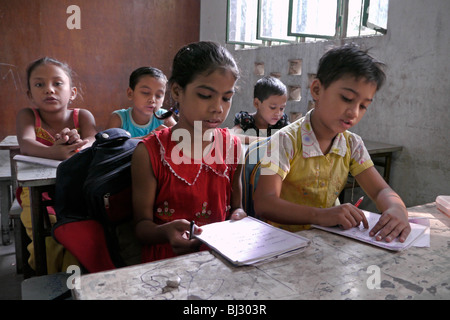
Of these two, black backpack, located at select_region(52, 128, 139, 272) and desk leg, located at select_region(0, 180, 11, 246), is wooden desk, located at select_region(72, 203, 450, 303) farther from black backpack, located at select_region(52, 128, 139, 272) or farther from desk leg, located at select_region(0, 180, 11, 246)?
desk leg, located at select_region(0, 180, 11, 246)

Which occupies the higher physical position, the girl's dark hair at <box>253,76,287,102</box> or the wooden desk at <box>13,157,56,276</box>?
the girl's dark hair at <box>253,76,287,102</box>

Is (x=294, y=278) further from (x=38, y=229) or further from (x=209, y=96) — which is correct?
(x=38, y=229)

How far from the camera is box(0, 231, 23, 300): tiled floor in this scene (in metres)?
2.07

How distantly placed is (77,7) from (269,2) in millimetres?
2665

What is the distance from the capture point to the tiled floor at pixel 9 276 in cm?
207

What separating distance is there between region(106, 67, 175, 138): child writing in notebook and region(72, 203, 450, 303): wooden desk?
181 cm

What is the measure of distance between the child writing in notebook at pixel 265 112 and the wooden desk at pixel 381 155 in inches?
29.1

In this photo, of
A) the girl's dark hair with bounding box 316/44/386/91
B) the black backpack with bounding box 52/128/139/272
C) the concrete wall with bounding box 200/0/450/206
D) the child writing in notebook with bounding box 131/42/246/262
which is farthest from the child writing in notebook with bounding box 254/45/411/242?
the concrete wall with bounding box 200/0/450/206

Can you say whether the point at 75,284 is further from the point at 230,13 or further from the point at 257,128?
the point at 230,13

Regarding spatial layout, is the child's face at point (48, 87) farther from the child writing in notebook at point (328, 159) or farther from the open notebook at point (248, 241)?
the open notebook at point (248, 241)

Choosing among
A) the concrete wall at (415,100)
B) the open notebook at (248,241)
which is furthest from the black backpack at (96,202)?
the concrete wall at (415,100)

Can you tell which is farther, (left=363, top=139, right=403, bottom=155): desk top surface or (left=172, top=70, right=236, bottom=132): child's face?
(left=363, top=139, right=403, bottom=155): desk top surface

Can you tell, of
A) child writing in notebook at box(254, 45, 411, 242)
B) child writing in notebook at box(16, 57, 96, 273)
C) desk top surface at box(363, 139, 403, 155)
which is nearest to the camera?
child writing in notebook at box(254, 45, 411, 242)

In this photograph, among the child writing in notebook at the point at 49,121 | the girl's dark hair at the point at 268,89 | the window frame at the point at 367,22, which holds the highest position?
the window frame at the point at 367,22
